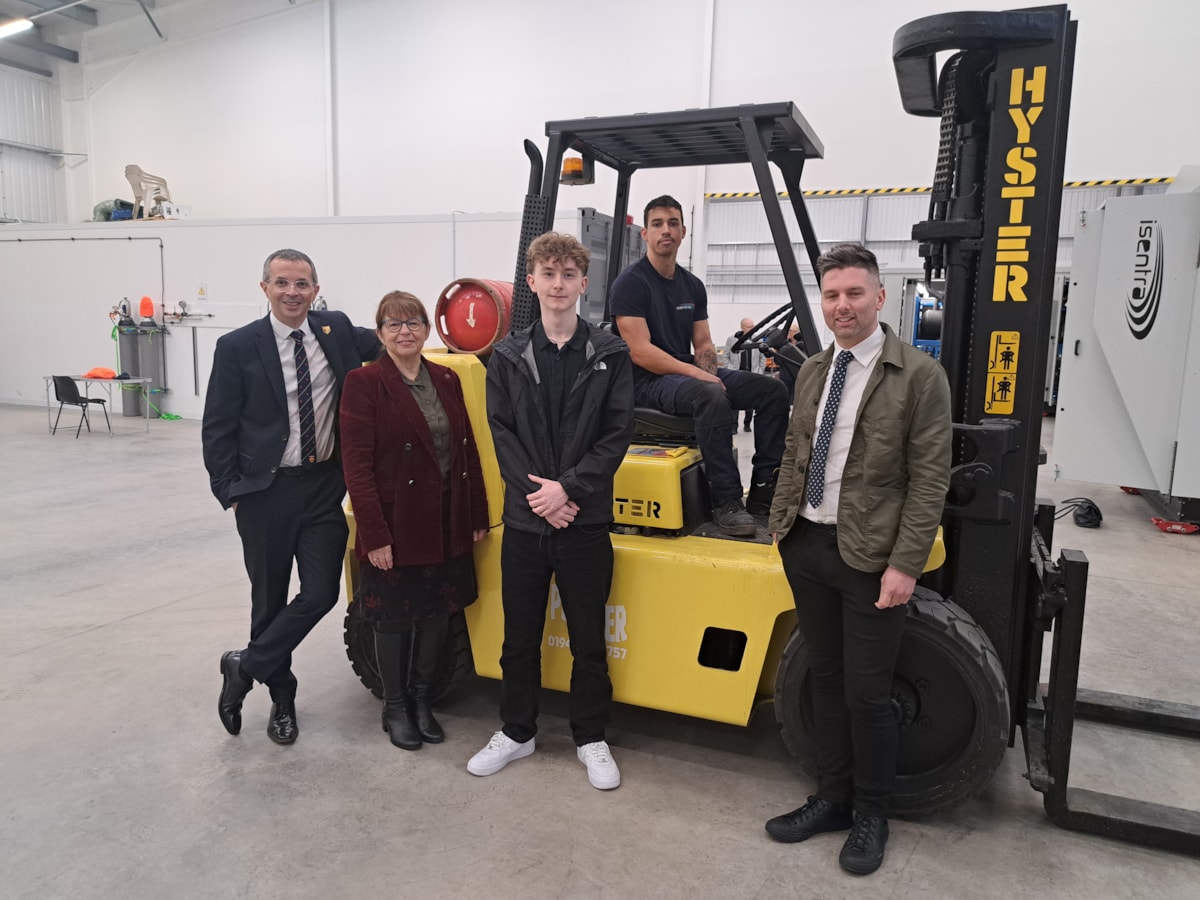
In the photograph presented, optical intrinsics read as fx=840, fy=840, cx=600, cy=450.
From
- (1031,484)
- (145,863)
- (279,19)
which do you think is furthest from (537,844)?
(279,19)

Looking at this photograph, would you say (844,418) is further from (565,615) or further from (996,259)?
(565,615)

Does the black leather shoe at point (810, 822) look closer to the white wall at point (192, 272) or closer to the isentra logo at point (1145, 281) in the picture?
the isentra logo at point (1145, 281)

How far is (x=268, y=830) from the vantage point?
9.18 feet

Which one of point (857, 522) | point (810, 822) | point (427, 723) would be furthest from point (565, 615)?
point (857, 522)

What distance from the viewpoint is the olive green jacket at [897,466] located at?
7.68ft

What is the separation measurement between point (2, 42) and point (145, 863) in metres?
22.2

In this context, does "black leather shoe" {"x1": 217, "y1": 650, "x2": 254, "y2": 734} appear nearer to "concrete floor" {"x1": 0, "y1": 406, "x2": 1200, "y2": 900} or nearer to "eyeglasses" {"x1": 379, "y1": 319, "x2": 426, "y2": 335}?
"concrete floor" {"x1": 0, "y1": 406, "x2": 1200, "y2": 900}

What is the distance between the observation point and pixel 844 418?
2516mm

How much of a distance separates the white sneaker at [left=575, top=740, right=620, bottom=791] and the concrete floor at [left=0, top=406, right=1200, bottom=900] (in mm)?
70

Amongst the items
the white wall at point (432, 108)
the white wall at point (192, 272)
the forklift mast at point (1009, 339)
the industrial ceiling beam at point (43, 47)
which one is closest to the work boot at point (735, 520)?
the forklift mast at point (1009, 339)

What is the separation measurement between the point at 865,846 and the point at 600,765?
3.12ft

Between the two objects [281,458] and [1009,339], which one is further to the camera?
[281,458]

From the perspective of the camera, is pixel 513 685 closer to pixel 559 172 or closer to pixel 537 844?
pixel 537 844

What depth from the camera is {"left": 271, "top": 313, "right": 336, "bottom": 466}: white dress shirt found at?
3.18 m
